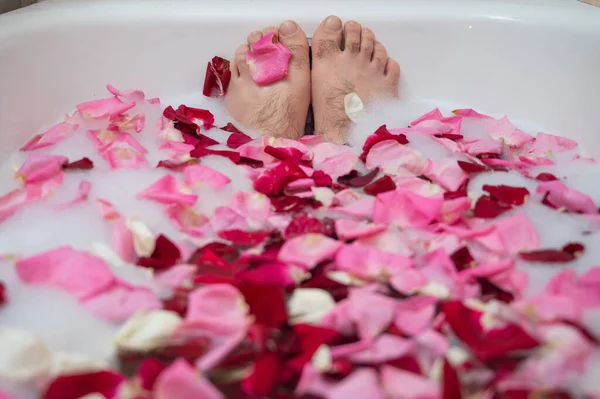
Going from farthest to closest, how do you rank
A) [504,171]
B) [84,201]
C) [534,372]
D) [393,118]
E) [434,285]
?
[393,118]
[504,171]
[84,201]
[434,285]
[534,372]

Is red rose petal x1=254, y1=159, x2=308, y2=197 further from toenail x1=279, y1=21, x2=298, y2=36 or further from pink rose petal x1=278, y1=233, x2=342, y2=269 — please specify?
toenail x1=279, y1=21, x2=298, y2=36

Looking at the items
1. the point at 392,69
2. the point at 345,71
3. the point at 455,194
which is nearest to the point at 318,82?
the point at 345,71

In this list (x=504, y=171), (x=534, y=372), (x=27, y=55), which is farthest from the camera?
(x=27, y=55)

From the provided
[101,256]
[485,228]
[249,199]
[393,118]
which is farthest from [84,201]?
[393,118]

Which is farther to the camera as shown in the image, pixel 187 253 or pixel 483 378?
pixel 187 253

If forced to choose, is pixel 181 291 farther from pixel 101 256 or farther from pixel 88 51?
pixel 88 51

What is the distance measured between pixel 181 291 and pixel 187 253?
0.09 m

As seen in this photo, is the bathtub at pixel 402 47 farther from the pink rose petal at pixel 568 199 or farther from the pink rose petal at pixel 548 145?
the pink rose petal at pixel 568 199

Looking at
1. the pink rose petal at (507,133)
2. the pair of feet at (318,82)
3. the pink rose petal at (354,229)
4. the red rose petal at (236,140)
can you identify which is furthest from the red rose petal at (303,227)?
the pink rose petal at (507,133)

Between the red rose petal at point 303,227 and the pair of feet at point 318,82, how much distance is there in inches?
17.2

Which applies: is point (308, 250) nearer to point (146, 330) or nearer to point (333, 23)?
point (146, 330)

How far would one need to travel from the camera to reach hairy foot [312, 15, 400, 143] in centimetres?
120

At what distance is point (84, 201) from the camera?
82 centimetres

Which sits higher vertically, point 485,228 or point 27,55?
point 27,55
